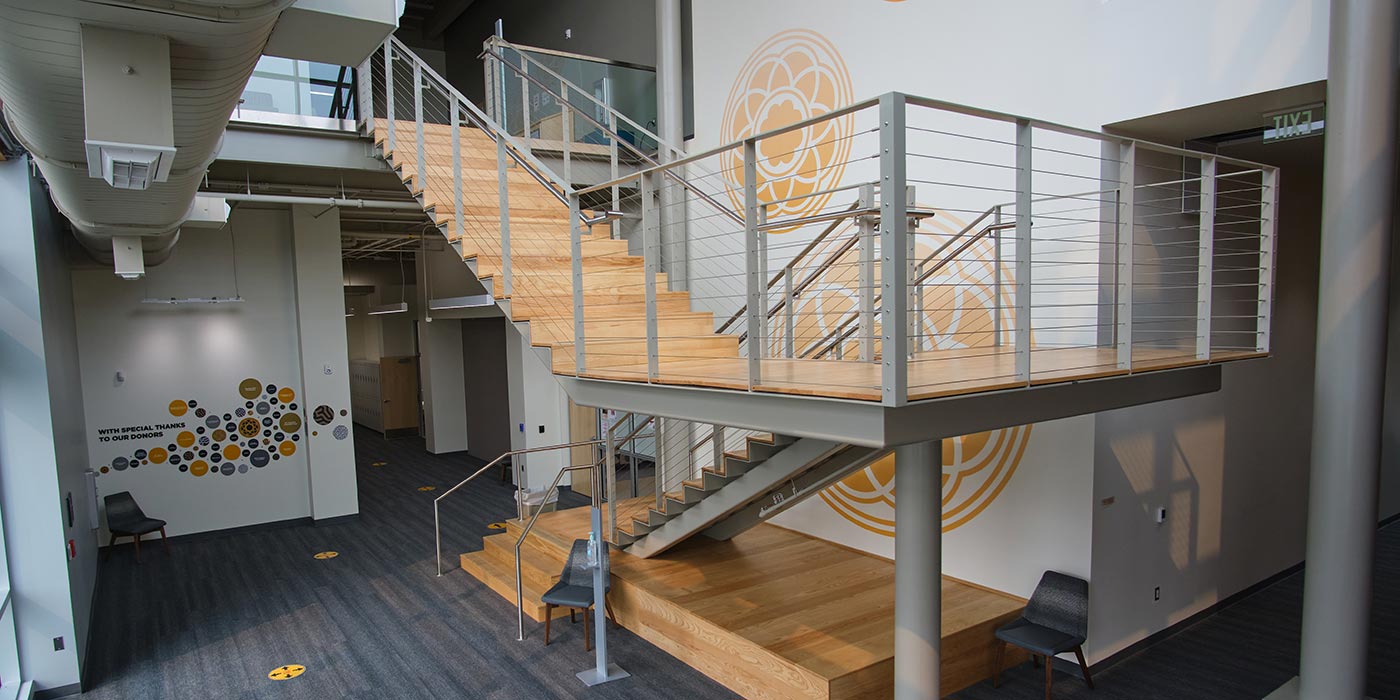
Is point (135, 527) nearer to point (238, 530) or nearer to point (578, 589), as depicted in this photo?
point (238, 530)

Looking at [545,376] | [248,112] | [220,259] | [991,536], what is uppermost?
[248,112]

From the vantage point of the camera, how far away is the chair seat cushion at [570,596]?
518 centimetres

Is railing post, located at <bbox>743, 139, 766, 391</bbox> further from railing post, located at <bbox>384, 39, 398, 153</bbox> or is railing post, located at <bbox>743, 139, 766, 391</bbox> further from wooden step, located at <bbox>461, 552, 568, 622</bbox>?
railing post, located at <bbox>384, 39, 398, 153</bbox>

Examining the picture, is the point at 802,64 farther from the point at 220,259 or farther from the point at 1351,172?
the point at 220,259

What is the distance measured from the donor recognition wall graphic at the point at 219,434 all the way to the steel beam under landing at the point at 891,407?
19.2ft

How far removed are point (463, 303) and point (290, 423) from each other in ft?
7.26

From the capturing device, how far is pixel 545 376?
9398 millimetres

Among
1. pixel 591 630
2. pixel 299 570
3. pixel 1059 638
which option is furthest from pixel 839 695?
pixel 299 570

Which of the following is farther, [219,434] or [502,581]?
[219,434]

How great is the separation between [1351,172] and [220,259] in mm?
9121

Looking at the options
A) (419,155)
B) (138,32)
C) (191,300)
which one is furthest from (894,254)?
(191,300)

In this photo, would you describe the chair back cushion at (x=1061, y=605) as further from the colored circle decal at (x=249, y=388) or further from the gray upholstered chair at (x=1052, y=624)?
the colored circle decal at (x=249, y=388)

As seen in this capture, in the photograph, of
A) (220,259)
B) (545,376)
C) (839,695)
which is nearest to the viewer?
(839,695)

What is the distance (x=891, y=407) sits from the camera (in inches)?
106
